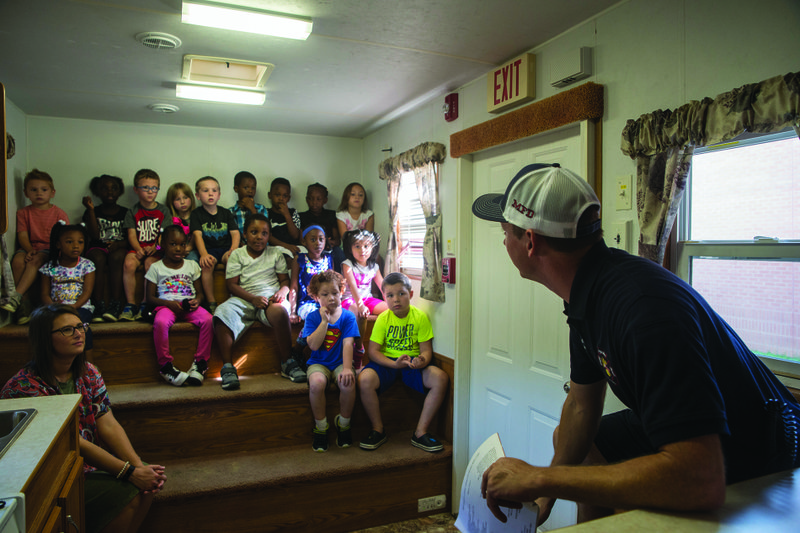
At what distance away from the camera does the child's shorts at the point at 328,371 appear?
3008 mm

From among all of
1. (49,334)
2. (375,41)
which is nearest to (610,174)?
(375,41)


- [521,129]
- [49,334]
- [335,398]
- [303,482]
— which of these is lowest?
[303,482]

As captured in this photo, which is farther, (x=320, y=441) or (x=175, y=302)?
(x=175, y=302)

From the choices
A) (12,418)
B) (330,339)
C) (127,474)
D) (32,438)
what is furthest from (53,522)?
(330,339)

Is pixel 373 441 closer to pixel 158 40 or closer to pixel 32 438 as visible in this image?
pixel 32 438

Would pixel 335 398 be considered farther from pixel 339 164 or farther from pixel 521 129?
pixel 339 164

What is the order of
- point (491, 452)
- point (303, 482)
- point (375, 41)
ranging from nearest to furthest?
point (491, 452)
point (375, 41)
point (303, 482)

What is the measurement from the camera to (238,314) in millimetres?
3400

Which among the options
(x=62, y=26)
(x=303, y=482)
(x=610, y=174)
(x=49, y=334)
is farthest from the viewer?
A: (x=303, y=482)

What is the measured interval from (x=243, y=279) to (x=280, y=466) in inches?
58.3

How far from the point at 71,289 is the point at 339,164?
8.04 ft

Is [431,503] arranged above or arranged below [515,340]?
below

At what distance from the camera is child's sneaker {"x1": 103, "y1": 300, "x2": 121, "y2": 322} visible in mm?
3438

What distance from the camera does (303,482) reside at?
2561 mm
